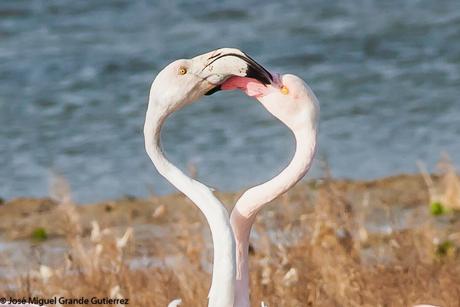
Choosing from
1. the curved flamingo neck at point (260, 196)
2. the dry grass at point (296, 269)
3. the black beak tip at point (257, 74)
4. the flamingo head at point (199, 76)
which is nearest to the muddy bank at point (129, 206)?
the dry grass at point (296, 269)

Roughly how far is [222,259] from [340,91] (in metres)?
10.6

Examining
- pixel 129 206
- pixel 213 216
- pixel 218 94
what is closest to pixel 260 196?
pixel 213 216

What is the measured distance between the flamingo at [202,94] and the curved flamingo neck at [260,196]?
0.13 m

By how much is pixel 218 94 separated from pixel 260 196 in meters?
10.3

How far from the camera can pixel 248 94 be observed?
4547mm

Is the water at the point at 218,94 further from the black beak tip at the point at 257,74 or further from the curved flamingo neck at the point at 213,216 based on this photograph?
the black beak tip at the point at 257,74

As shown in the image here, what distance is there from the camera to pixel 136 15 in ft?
67.6

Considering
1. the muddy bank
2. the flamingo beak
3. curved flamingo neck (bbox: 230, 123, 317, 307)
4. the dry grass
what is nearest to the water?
the muddy bank

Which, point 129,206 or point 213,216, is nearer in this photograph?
point 213,216

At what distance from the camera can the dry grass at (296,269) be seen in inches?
262

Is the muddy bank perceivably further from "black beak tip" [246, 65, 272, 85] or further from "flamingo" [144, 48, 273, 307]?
"black beak tip" [246, 65, 272, 85]

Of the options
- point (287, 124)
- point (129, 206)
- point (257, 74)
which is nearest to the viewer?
point (257, 74)

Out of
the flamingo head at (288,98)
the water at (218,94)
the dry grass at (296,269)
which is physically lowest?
the water at (218,94)

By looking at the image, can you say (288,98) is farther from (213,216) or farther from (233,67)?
(213,216)
